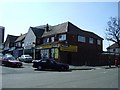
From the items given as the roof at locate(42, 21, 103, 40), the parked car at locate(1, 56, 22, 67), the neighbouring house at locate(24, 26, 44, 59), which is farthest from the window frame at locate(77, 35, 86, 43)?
the parked car at locate(1, 56, 22, 67)

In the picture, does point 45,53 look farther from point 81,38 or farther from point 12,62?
point 12,62

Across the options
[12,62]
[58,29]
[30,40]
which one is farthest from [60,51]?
[30,40]

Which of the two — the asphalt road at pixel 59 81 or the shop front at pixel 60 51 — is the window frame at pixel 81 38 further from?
the asphalt road at pixel 59 81

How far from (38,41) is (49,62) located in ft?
88.0

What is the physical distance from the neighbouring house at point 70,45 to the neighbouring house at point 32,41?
49.6 inches

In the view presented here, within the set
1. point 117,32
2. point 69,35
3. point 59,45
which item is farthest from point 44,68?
point 117,32

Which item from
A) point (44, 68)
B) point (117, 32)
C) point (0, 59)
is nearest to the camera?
point (44, 68)

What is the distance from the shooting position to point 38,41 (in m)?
59.4

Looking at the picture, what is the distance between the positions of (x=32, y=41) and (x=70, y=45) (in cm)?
1371

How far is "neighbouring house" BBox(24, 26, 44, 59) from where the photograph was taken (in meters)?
57.9

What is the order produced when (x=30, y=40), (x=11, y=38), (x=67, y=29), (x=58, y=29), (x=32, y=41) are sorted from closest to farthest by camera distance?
1. (x=67, y=29)
2. (x=58, y=29)
3. (x=32, y=41)
4. (x=30, y=40)
5. (x=11, y=38)

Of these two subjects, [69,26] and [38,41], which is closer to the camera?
[69,26]

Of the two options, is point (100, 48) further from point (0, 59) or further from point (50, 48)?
point (0, 59)

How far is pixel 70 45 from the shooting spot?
167 feet
